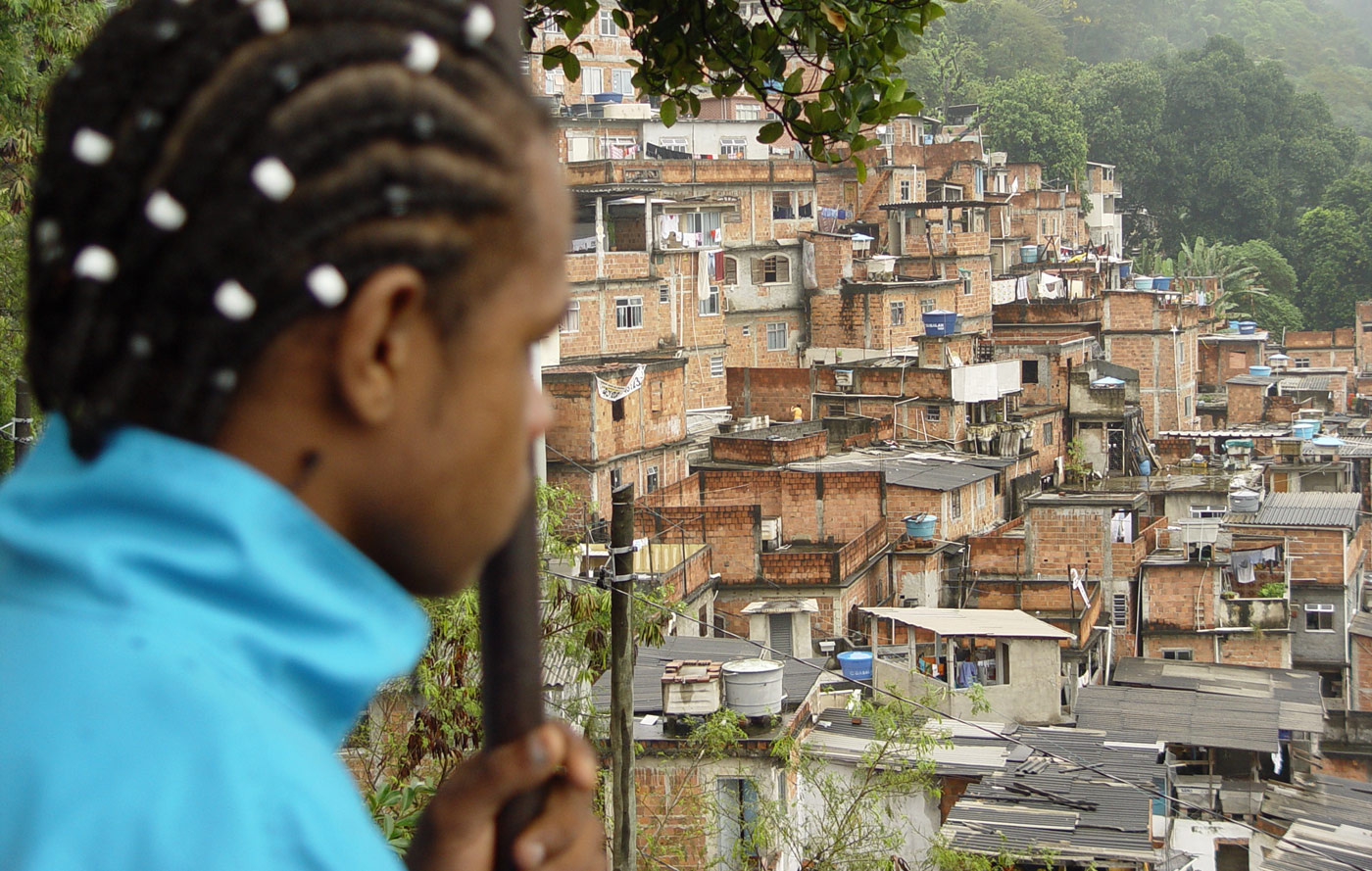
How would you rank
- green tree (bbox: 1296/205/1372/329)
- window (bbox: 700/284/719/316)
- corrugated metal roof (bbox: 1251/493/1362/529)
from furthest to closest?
green tree (bbox: 1296/205/1372/329), window (bbox: 700/284/719/316), corrugated metal roof (bbox: 1251/493/1362/529)

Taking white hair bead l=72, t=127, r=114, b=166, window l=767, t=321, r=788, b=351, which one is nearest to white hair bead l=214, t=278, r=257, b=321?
white hair bead l=72, t=127, r=114, b=166

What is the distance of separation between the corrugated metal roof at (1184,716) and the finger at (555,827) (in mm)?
16423

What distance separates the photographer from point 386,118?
3.11ft

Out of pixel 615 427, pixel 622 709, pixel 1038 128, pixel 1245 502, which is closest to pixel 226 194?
pixel 622 709

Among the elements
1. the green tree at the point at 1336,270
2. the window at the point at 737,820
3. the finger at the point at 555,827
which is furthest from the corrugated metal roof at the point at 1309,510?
the green tree at the point at 1336,270

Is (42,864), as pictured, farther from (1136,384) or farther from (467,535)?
(1136,384)

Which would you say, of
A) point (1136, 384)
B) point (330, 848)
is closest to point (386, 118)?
point (330, 848)

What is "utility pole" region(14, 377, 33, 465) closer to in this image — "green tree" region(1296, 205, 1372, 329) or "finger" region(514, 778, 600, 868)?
"finger" region(514, 778, 600, 868)

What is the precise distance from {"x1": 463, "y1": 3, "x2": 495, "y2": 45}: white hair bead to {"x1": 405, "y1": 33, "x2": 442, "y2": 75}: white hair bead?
1.7 inches

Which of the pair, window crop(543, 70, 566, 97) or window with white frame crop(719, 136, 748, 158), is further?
window crop(543, 70, 566, 97)

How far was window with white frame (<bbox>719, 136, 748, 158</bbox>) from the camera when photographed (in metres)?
40.7

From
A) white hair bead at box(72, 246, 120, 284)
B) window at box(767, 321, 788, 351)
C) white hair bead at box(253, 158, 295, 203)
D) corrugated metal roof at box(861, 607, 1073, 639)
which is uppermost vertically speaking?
window at box(767, 321, 788, 351)

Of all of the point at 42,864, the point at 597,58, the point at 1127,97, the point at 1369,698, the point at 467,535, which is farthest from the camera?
the point at 1127,97

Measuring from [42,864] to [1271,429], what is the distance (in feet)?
131
